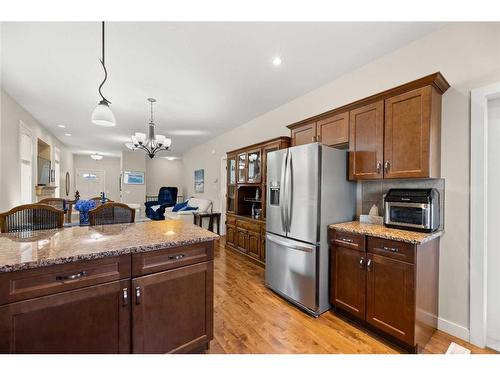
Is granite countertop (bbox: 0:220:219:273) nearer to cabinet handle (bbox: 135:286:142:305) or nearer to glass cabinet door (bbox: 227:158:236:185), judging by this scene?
cabinet handle (bbox: 135:286:142:305)

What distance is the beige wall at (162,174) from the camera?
31.1 ft

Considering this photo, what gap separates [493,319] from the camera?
1.75 metres

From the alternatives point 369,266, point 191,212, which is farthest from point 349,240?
point 191,212

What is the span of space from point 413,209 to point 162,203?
8.05 meters

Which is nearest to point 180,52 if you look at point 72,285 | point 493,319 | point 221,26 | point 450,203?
point 221,26

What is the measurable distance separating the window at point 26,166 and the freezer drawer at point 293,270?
4984mm

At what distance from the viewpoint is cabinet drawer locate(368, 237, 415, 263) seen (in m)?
1.64

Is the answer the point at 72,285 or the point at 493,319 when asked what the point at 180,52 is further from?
the point at 493,319

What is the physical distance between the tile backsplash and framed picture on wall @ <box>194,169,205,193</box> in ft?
17.2

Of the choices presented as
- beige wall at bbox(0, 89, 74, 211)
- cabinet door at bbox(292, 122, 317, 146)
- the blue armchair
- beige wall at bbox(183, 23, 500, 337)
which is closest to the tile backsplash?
beige wall at bbox(183, 23, 500, 337)
